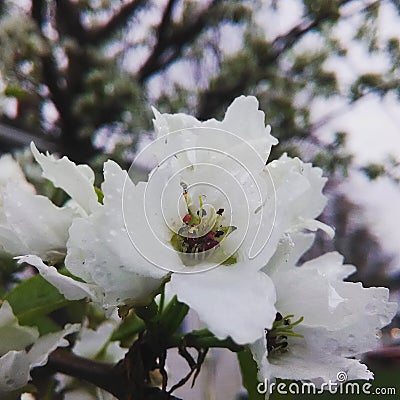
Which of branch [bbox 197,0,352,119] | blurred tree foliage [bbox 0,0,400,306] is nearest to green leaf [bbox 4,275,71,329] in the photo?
blurred tree foliage [bbox 0,0,400,306]

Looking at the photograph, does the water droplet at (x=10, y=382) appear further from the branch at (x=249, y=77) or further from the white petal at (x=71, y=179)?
the branch at (x=249, y=77)

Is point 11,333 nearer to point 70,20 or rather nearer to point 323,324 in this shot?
point 323,324

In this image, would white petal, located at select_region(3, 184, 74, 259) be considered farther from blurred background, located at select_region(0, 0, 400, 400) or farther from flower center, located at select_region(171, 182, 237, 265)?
blurred background, located at select_region(0, 0, 400, 400)

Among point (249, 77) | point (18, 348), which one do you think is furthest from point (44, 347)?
point (249, 77)

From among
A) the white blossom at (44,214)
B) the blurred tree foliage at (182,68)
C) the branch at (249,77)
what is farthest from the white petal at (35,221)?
the branch at (249,77)

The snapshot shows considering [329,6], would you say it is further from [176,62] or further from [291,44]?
[176,62]

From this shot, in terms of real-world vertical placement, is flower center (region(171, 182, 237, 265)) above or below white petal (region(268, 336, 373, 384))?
above
